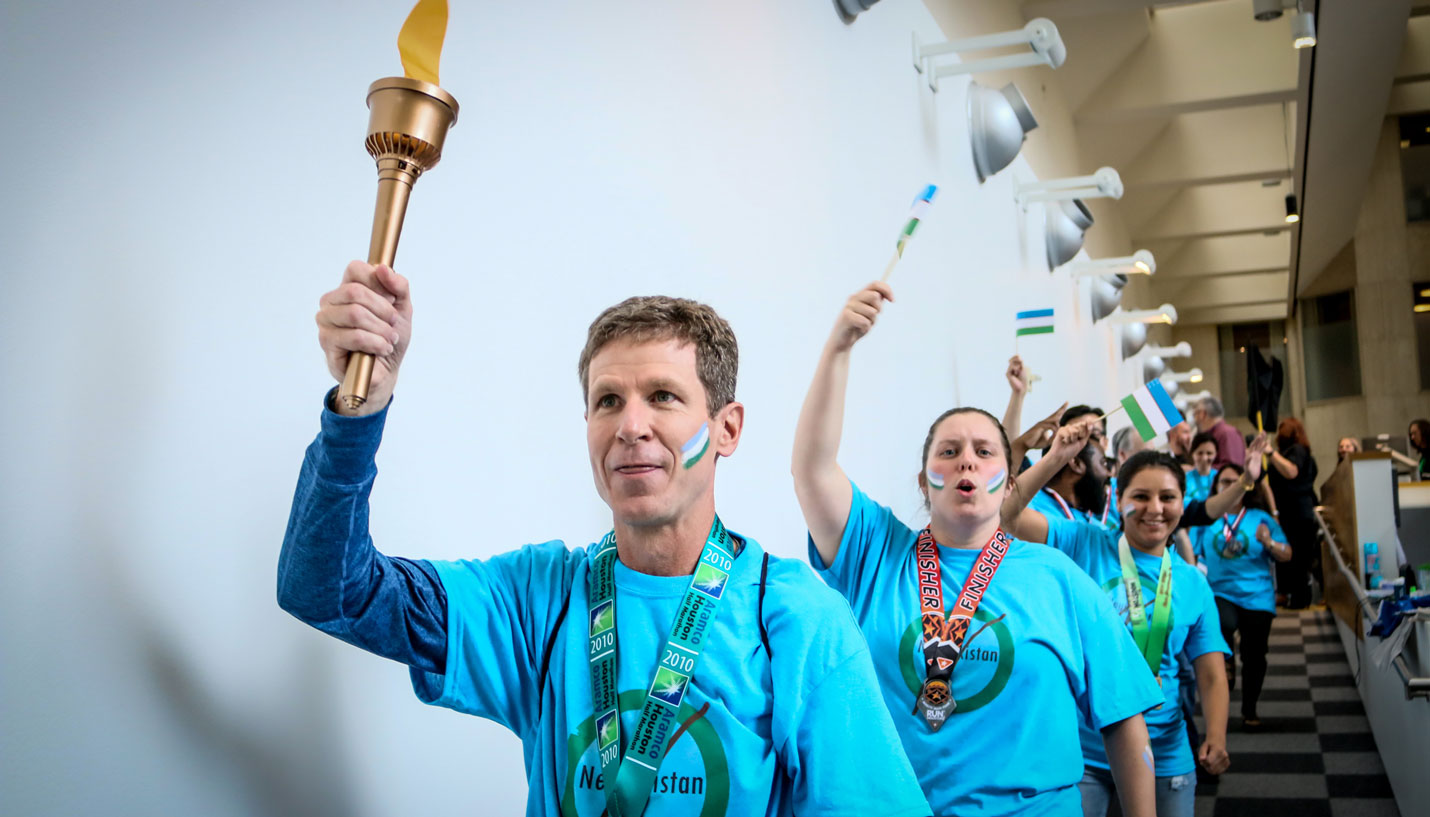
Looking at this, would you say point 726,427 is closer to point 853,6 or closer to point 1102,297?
point 853,6

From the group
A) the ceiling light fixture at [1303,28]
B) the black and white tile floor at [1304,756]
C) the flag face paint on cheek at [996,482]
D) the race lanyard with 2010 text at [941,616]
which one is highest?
the ceiling light fixture at [1303,28]

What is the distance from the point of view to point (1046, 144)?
323 inches

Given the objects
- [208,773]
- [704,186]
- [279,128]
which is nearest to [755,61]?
[704,186]

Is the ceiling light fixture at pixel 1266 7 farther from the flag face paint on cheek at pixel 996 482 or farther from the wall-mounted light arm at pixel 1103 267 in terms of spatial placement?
the flag face paint on cheek at pixel 996 482

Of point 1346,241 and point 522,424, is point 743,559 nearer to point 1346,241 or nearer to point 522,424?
point 522,424

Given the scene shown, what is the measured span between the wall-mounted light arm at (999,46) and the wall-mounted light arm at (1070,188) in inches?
53.7

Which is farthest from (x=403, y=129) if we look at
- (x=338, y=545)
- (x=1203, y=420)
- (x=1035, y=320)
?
(x=1203, y=420)

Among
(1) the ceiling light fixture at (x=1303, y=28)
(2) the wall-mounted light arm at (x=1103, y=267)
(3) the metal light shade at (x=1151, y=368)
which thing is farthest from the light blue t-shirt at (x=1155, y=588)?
(3) the metal light shade at (x=1151, y=368)

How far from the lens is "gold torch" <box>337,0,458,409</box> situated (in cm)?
111

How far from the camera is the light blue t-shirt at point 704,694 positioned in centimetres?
139

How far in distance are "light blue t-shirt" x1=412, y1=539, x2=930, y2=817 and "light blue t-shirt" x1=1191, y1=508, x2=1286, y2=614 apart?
6.03 metres

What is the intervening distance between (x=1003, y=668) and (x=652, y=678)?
1213 mm

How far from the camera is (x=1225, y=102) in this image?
9.65 meters

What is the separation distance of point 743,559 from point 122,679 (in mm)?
770
